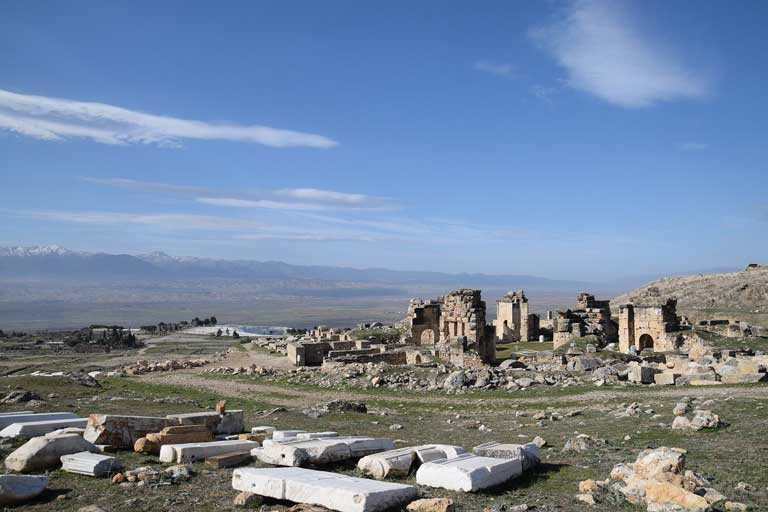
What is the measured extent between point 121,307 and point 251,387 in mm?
168284

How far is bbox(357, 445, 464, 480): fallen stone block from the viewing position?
8.83 m

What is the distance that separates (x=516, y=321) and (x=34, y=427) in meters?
36.8

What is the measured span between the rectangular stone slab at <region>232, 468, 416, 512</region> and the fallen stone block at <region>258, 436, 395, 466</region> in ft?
2.77

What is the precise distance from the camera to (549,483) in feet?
29.3

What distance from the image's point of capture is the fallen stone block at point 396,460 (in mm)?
8828

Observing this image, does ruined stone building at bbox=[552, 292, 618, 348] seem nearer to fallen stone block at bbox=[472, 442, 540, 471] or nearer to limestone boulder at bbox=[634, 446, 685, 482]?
fallen stone block at bbox=[472, 442, 540, 471]

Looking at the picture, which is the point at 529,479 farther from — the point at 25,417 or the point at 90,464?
the point at 25,417

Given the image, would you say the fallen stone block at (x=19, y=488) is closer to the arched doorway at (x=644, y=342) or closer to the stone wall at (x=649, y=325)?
the stone wall at (x=649, y=325)

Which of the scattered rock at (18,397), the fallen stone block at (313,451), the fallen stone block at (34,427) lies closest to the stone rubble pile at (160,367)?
the scattered rock at (18,397)

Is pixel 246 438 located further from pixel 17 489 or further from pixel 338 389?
pixel 338 389

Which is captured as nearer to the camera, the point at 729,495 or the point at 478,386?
the point at 729,495

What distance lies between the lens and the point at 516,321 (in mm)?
44812

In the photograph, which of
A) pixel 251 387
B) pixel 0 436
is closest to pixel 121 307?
pixel 251 387

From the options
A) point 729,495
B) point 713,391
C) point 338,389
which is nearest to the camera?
point 729,495
